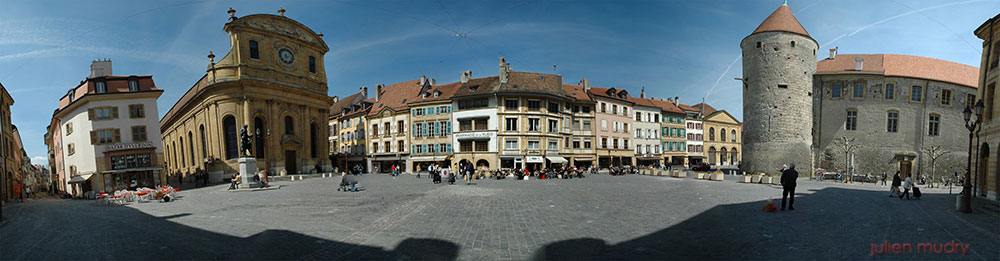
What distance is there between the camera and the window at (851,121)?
31.3 metres

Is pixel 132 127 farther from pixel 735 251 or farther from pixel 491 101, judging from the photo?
pixel 735 251

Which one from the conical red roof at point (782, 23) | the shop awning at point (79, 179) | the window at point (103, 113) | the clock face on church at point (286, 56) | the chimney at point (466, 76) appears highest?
the conical red roof at point (782, 23)

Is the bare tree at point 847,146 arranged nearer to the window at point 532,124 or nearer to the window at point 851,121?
the window at point 851,121

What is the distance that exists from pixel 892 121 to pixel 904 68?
5.22 metres

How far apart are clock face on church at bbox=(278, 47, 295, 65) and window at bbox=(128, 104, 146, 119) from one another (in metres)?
11.1

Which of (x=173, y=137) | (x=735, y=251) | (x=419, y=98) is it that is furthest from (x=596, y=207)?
(x=173, y=137)

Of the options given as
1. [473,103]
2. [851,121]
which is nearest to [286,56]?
[473,103]

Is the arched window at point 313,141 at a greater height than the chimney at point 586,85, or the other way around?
the chimney at point 586,85

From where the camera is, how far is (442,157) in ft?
134

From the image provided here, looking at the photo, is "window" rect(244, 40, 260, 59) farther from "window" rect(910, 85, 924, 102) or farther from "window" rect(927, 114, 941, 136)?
"window" rect(927, 114, 941, 136)

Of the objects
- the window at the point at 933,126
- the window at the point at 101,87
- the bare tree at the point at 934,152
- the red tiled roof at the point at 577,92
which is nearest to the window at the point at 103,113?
the window at the point at 101,87

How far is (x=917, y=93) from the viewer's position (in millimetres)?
31188

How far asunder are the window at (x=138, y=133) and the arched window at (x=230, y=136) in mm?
5981

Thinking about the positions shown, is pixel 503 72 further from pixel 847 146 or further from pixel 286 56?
pixel 847 146
